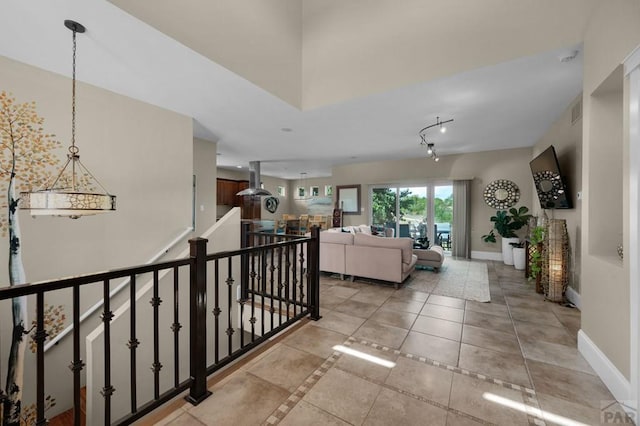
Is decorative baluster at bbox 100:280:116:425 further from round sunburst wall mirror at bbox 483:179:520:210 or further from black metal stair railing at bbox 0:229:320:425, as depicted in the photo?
round sunburst wall mirror at bbox 483:179:520:210

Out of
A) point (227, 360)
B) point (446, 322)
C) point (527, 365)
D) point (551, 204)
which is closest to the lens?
point (227, 360)

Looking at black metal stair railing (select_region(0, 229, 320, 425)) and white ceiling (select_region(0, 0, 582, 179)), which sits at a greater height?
white ceiling (select_region(0, 0, 582, 179))

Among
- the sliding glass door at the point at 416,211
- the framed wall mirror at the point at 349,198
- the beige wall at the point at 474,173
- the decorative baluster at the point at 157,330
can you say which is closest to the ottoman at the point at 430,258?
the sliding glass door at the point at 416,211

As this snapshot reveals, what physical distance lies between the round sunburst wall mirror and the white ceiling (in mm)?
1039

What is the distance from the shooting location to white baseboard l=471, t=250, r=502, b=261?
6468 mm

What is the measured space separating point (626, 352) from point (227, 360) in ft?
8.94

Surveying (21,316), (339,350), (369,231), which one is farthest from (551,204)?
(21,316)

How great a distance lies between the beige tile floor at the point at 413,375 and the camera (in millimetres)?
1617

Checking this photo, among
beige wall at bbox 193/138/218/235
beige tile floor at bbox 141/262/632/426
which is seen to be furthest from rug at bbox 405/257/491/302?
beige wall at bbox 193/138/218/235

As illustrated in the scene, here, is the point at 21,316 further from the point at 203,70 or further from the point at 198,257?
the point at 203,70

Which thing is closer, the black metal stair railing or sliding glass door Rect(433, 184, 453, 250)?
the black metal stair railing

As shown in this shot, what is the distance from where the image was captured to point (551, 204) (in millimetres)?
4121

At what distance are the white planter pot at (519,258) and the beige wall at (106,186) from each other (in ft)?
21.2

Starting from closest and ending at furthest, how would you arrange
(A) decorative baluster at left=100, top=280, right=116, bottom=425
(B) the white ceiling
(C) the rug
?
(A) decorative baluster at left=100, top=280, right=116, bottom=425
(B) the white ceiling
(C) the rug
